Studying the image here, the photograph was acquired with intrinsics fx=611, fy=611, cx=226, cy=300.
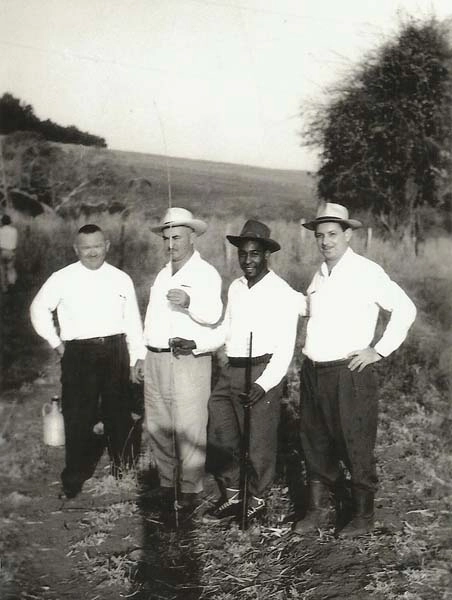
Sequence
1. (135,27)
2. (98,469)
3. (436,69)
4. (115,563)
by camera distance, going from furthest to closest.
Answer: (436,69) → (98,469) → (135,27) → (115,563)

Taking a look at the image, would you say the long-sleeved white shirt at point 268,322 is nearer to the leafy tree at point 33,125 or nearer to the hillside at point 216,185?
the leafy tree at point 33,125

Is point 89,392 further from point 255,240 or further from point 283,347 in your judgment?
point 255,240

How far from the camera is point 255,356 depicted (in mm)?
3822

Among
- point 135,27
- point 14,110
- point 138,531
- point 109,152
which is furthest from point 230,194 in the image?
point 138,531

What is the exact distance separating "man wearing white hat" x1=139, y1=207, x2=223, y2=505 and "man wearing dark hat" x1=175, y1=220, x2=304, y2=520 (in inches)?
5.9

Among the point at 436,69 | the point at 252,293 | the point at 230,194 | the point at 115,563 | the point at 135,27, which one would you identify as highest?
the point at 436,69

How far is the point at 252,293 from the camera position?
3822mm

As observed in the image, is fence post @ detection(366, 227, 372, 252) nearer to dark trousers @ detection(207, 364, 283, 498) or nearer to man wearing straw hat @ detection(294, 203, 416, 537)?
man wearing straw hat @ detection(294, 203, 416, 537)

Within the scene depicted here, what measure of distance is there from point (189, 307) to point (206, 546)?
148 cm

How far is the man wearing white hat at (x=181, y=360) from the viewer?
4035 millimetres

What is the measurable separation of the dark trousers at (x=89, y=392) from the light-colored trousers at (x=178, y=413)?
0.27 metres

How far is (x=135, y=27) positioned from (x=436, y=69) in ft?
15.8

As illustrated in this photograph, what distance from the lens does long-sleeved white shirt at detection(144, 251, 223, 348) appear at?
4035 mm

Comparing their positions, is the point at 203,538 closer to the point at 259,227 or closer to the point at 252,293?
the point at 252,293
